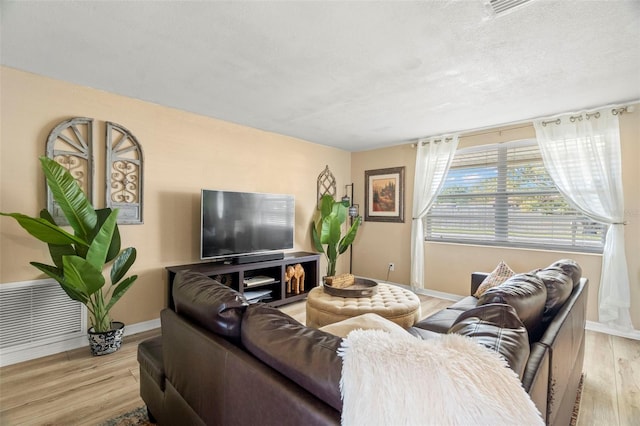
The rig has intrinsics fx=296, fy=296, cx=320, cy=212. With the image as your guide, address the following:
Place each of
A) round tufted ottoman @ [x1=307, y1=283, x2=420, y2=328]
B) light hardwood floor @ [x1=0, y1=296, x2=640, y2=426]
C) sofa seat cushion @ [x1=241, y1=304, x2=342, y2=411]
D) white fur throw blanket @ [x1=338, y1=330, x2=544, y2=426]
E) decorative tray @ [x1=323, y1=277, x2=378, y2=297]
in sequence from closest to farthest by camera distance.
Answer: white fur throw blanket @ [x1=338, y1=330, x2=544, y2=426] → sofa seat cushion @ [x1=241, y1=304, x2=342, y2=411] → light hardwood floor @ [x1=0, y1=296, x2=640, y2=426] → round tufted ottoman @ [x1=307, y1=283, x2=420, y2=328] → decorative tray @ [x1=323, y1=277, x2=378, y2=297]

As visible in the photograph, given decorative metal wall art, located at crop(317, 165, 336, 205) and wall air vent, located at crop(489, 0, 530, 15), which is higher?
A: wall air vent, located at crop(489, 0, 530, 15)

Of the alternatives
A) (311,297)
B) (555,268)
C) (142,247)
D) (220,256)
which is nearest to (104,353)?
(142,247)

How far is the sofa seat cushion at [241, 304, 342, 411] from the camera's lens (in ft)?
2.58

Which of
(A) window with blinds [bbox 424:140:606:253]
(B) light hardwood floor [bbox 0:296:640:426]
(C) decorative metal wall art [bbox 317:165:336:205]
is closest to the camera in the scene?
(B) light hardwood floor [bbox 0:296:640:426]

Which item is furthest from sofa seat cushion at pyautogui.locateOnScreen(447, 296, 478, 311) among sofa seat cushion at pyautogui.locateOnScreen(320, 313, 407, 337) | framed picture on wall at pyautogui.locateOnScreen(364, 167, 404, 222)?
framed picture on wall at pyautogui.locateOnScreen(364, 167, 404, 222)

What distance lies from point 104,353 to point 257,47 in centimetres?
274

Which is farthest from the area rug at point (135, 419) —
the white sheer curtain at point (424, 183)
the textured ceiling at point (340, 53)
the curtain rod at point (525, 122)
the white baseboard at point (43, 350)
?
the curtain rod at point (525, 122)

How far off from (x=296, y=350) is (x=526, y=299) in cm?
108

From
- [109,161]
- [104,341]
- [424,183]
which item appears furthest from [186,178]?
[424,183]

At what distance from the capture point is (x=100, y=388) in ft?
6.73

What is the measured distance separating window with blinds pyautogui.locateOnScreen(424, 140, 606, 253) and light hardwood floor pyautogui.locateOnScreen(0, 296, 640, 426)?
1.24 metres

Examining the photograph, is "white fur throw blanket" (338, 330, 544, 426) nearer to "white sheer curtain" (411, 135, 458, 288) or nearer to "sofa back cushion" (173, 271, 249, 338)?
"sofa back cushion" (173, 271, 249, 338)

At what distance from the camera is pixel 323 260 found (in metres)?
4.94

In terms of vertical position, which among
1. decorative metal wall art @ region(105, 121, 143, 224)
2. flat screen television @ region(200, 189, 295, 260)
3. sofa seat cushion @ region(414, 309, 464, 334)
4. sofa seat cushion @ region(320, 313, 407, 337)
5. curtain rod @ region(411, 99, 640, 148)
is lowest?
sofa seat cushion @ region(414, 309, 464, 334)
